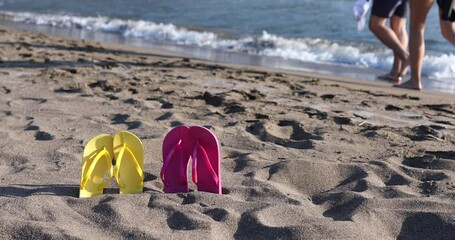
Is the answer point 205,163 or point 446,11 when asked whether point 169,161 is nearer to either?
point 205,163

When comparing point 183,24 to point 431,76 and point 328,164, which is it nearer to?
point 431,76

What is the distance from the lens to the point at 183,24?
13.2 meters

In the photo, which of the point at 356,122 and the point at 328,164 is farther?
the point at 356,122

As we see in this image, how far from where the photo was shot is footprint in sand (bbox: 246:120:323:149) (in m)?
3.97

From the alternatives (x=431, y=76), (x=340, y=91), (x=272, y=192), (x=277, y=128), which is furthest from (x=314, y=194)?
(x=431, y=76)

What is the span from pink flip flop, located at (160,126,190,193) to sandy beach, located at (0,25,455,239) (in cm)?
10

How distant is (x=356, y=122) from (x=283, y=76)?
2380 millimetres

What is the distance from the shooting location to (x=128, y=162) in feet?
10.4

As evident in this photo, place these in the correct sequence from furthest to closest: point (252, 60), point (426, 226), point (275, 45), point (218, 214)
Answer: point (275, 45), point (252, 60), point (218, 214), point (426, 226)

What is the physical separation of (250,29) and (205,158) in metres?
9.48

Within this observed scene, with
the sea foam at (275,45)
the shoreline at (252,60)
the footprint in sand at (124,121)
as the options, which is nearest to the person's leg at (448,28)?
the shoreline at (252,60)

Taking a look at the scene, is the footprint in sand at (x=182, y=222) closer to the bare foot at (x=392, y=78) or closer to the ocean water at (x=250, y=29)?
the bare foot at (x=392, y=78)

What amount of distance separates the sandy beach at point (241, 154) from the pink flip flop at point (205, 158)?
0.28 feet

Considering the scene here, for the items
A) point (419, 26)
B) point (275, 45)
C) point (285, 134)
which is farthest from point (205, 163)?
point (275, 45)
